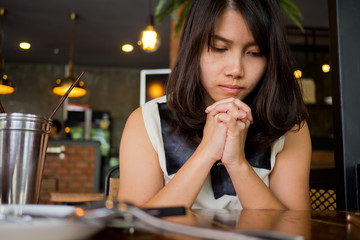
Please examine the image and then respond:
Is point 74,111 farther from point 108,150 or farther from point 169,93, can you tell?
point 169,93

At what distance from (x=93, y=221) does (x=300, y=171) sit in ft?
3.39

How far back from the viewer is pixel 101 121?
9219 millimetres

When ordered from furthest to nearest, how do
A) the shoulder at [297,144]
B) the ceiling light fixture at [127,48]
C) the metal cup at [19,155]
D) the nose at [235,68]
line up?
the ceiling light fixture at [127,48] → the shoulder at [297,144] → the nose at [235,68] → the metal cup at [19,155]

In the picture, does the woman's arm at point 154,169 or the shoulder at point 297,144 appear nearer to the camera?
the woman's arm at point 154,169

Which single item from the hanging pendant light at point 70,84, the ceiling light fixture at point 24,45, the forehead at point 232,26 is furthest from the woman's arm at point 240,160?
the ceiling light fixture at point 24,45

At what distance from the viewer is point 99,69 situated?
9.66 meters

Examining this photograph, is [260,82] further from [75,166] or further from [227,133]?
[75,166]

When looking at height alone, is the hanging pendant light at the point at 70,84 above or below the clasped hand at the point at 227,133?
above

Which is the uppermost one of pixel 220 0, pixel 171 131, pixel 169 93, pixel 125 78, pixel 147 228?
pixel 125 78

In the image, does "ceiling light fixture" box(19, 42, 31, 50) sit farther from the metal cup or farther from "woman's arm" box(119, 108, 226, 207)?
the metal cup

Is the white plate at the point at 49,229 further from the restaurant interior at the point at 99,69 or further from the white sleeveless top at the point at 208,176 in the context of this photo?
the restaurant interior at the point at 99,69

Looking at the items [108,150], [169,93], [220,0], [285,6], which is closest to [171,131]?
[169,93]

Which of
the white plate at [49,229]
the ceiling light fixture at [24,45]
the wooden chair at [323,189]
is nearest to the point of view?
the white plate at [49,229]

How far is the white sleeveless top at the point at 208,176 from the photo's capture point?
1216 millimetres
